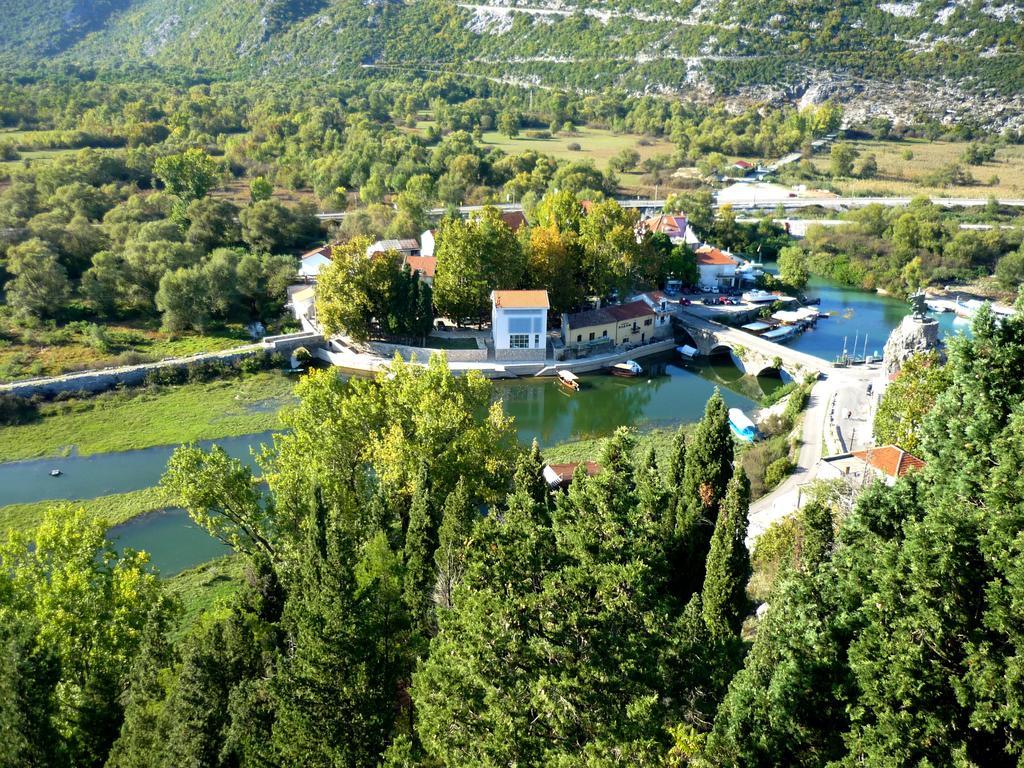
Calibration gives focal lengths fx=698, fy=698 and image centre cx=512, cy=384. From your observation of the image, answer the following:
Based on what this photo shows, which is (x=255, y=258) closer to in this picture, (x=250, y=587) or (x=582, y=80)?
(x=250, y=587)

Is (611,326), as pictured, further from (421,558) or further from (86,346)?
(86,346)

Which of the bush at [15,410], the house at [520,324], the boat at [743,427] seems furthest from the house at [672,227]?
the bush at [15,410]

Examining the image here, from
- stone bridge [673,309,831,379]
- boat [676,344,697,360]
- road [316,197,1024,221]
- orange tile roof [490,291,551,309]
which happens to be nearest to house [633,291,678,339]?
stone bridge [673,309,831,379]

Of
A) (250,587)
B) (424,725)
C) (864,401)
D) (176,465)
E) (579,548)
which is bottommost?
(864,401)

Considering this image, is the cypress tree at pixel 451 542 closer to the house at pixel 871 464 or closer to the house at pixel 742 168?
the house at pixel 871 464

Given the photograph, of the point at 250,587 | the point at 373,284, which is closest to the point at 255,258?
the point at 373,284

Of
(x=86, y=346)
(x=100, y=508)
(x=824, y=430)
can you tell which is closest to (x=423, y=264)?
(x=86, y=346)
